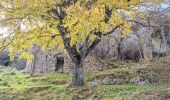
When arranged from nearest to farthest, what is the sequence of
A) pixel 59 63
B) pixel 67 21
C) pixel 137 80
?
pixel 67 21 → pixel 137 80 → pixel 59 63

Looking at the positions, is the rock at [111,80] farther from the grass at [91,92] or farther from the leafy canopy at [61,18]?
the leafy canopy at [61,18]

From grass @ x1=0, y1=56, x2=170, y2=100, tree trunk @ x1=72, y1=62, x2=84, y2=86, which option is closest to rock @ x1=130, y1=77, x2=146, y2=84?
grass @ x1=0, y1=56, x2=170, y2=100

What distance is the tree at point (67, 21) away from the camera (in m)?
18.5

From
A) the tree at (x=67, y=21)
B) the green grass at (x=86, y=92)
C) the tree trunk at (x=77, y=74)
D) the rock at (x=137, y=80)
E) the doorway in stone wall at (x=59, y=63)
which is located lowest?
the green grass at (x=86, y=92)

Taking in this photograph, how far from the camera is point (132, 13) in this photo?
21844mm

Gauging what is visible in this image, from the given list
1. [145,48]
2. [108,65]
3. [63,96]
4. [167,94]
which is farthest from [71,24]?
[145,48]

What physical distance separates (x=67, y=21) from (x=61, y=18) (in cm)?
221

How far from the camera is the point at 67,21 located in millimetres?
19281

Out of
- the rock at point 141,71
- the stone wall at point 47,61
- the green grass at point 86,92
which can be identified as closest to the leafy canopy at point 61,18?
the green grass at point 86,92

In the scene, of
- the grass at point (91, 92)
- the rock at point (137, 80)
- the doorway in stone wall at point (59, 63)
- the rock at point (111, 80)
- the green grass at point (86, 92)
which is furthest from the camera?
the doorway in stone wall at point (59, 63)

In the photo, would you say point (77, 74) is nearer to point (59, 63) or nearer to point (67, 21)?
point (67, 21)

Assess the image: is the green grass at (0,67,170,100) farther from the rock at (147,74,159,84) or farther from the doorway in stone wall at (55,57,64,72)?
the doorway in stone wall at (55,57,64,72)

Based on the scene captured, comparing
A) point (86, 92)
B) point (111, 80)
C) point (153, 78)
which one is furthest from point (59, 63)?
point (86, 92)

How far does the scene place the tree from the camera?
18494 mm
